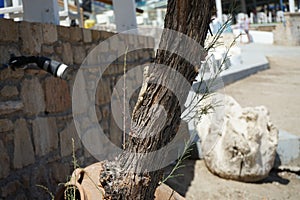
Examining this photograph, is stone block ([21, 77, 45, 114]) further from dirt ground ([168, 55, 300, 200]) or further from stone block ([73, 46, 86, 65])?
dirt ground ([168, 55, 300, 200])

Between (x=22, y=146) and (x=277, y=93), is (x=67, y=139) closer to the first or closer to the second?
(x=22, y=146)

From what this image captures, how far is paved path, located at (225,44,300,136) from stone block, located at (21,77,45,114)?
3547 mm

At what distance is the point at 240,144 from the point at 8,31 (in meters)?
2.28

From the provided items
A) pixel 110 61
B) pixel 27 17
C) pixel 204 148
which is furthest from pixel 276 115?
pixel 27 17

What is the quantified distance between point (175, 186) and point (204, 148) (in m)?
0.70

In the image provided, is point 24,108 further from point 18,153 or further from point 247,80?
point 247,80

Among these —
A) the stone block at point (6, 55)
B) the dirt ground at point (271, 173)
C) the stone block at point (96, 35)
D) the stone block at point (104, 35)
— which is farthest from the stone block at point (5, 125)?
the dirt ground at point (271, 173)

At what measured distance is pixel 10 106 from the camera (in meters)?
2.23

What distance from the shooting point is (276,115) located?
227 inches

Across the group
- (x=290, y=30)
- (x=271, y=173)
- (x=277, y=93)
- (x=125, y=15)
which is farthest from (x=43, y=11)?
(x=290, y=30)

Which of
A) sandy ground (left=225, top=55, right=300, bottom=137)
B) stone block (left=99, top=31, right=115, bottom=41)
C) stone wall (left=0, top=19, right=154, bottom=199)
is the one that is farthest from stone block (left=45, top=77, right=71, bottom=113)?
sandy ground (left=225, top=55, right=300, bottom=137)

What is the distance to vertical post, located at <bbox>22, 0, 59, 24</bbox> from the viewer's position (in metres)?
2.97

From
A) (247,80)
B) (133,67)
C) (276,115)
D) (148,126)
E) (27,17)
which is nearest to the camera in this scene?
(148,126)

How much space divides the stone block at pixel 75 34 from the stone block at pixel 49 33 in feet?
0.69
